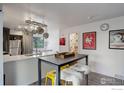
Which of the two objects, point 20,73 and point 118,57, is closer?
point 20,73

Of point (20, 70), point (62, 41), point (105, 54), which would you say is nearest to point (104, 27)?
point (105, 54)

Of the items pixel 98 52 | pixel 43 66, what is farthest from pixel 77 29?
pixel 43 66

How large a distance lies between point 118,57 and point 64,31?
2256 mm

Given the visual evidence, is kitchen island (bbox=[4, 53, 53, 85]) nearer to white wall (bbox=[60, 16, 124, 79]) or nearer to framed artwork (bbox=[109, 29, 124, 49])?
white wall (bbox=[60, 16, 124, 79])

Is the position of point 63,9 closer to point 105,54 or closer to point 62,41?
point 105,54

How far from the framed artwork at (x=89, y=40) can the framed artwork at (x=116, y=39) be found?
53 centimetres

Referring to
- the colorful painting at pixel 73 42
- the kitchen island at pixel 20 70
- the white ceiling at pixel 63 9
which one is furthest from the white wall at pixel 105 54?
the kitchen island at pixel 20 70

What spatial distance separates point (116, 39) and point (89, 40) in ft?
2.72

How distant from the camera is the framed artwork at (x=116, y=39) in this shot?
258 centimetres

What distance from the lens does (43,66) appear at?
8.63 ft

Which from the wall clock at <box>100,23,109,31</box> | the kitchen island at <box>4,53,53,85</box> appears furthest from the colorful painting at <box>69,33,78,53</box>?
the kitchen island at <box>4,53,53,85</box>

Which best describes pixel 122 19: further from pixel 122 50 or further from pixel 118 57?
pixel 118 57

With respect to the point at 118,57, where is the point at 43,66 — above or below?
below

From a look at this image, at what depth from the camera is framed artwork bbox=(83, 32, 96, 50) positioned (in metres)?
3.18
